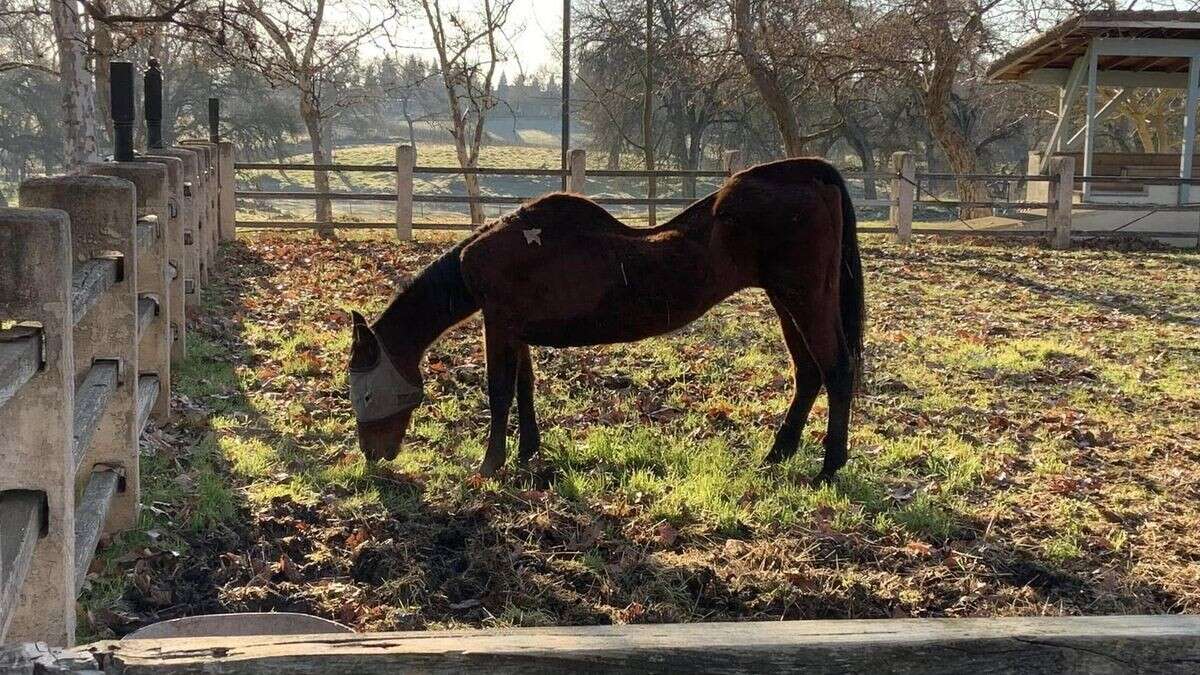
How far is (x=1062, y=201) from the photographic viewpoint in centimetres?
1573

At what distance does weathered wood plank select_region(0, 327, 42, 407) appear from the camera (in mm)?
1752

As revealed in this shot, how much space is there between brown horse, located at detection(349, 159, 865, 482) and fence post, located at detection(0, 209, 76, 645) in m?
2.43

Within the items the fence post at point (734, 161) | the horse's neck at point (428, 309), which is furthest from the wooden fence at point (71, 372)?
the fence post at point (734, 161)

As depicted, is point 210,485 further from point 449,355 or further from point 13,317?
point 449,355

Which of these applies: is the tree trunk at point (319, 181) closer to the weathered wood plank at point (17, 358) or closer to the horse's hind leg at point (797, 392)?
the horse's hind leg at point (797, 392)

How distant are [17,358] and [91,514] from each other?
1.54 m

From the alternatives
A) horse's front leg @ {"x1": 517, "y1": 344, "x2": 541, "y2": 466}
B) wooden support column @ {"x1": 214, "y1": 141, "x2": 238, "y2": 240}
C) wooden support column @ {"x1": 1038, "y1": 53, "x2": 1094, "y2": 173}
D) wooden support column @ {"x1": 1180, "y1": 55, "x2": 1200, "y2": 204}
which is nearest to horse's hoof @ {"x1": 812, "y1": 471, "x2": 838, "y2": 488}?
horse's front leg @ {"x1": 517, "y1": 344, "x2": 541, "y2": 466}

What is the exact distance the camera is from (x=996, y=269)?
12852mm

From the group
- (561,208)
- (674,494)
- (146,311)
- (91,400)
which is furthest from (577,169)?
(91,400)

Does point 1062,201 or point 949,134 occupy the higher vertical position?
point 949,134

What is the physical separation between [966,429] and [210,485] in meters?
4.13

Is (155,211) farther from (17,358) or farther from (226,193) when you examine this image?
(226,193)

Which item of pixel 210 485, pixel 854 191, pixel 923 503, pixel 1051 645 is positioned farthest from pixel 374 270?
pixel 854 191

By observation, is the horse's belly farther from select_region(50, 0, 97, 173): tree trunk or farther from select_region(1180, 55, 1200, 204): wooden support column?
select_region(1180, 55, 1200, 204): wooden support column
